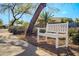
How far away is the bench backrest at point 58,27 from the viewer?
4.14m

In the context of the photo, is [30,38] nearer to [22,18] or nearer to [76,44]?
[22,18]

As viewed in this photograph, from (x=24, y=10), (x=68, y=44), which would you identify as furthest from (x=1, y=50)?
(x=68, y=44)

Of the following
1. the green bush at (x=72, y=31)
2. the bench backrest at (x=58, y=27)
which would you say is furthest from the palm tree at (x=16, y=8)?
the green bush at (x=72, y=31)

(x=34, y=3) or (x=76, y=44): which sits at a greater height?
(x=34, y=3)

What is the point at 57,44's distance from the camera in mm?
4148

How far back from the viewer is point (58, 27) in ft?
13.7

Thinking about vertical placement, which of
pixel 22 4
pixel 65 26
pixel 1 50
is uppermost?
pixel 22 4

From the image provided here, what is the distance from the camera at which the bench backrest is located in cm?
414

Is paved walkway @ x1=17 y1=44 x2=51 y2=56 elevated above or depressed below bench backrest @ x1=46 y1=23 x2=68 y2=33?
below

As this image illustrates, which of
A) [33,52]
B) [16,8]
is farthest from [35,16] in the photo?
[33,52]

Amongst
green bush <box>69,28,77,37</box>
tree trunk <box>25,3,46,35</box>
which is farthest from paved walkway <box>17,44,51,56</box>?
green bush <box>69,28,77,37</box>

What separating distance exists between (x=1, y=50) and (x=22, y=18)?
48 centimetres

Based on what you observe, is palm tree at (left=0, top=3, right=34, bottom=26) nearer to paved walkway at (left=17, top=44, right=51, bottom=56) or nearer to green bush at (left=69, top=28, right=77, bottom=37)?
paved walkway at (left=17, top=44, right=51, bottom=56)

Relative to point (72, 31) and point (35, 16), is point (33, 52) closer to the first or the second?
point (35, 16)
